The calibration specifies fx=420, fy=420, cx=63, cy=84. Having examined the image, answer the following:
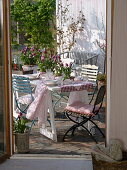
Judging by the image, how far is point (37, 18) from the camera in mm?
12461

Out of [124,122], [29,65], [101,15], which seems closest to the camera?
[124,122]

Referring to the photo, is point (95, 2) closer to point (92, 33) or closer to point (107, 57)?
point (92, 33)

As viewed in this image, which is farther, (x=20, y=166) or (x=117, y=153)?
(x=20, y=166)

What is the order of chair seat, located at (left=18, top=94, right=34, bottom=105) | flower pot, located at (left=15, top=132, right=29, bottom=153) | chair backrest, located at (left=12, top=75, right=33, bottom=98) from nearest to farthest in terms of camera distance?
flower pot, located at (left=15, top=132, right=29, bottom=153), chair backrest, located at (left=12, top=75, right=33, bottom=98), chair seat, located at (left=18, top=94, right=34, bottom=105)

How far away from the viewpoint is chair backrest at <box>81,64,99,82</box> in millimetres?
7450

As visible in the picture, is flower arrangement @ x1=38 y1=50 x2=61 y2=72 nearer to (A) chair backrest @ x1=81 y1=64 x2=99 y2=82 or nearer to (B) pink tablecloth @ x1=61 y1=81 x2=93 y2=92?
(B) pink tablecloth @ x1=61 y1=81 x2=93 y2=92

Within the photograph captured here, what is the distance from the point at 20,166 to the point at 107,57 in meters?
1.55

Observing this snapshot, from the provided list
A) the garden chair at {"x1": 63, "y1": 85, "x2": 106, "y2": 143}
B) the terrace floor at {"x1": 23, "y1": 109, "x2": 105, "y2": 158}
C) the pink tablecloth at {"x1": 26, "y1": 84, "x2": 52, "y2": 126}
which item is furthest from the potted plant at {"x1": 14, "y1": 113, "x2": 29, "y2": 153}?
the garden chair at {"x1": 63, "y1": 85, "x2": 106, "y2": 143}

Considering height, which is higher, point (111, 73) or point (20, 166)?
point (111, 73)

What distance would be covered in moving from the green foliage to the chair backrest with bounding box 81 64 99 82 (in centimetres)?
450

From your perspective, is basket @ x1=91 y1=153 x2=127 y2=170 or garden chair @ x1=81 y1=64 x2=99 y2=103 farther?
garden chair @ x1=81 y1=64 x2=99 y2=103

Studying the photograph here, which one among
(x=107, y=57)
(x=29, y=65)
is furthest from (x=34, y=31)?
(x=107, y=57)

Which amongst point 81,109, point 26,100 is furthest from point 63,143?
point 26,100

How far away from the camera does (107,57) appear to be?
4621 mm
